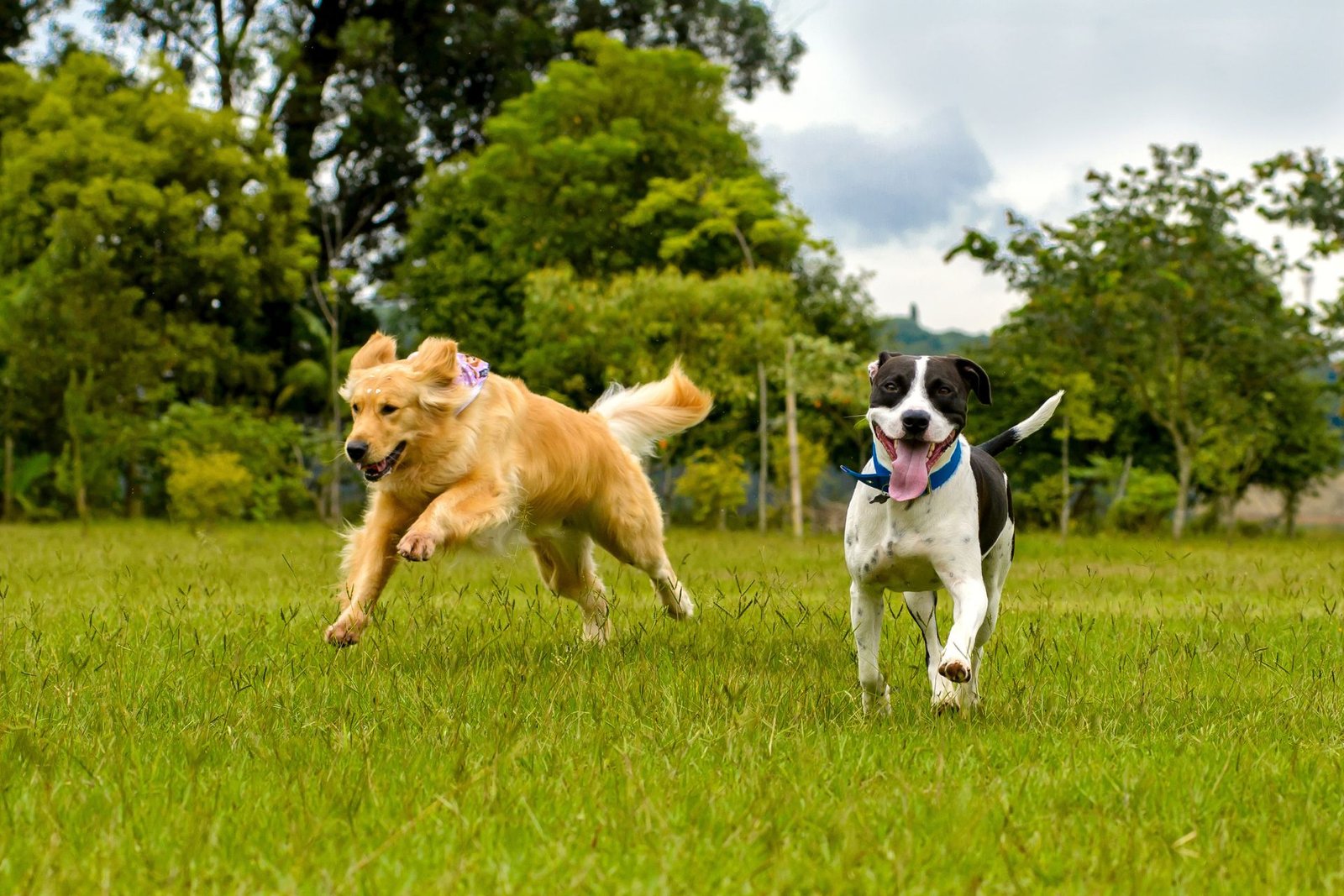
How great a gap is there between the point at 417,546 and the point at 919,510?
2141mm

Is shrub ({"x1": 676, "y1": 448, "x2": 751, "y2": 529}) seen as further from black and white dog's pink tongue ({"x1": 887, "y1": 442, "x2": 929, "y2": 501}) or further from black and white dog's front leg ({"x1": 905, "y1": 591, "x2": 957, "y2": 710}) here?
black and white dog's pink tongue ({"x1": 887, "y1": 442, "x2": 929, "y2": 501})

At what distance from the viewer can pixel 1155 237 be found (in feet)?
64.0

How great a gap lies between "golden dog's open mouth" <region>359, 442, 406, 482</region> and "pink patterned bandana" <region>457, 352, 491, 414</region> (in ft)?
1.18

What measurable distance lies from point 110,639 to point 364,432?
147 cm

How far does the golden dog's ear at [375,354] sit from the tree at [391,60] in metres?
25.8

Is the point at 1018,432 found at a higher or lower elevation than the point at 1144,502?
higher

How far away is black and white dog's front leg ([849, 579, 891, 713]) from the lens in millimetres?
4684

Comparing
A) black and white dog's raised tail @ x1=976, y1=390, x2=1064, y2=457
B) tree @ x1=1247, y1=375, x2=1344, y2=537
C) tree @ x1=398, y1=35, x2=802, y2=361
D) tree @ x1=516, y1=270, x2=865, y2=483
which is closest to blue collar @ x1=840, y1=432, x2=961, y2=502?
black and white dog's raised tail @ x1=976, y1=390, x2=1064, y2=457

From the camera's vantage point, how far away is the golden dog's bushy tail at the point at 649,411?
7574mm

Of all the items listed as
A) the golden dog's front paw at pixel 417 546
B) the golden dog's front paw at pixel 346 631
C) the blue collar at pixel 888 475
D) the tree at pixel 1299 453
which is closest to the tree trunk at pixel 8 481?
the golden dog's front paw at pixel 346 631

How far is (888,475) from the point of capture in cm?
461

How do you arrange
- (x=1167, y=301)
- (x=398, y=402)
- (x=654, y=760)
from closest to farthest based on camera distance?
(x=654, y=760)
(x=398, y=402)
(x=1167, y=301)

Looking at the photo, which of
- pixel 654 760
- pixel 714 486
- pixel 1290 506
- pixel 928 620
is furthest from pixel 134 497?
pixel 1290 506

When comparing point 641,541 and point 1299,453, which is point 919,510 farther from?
point 1299,453
